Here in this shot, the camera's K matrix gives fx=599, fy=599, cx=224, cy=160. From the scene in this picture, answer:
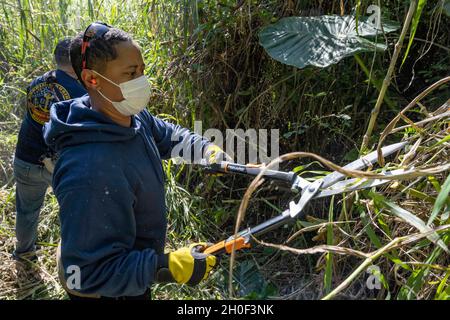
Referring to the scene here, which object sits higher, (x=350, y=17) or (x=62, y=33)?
(x=350, y=17)

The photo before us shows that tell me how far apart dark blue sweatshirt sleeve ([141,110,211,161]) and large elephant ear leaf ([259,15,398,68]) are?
0.84 metres

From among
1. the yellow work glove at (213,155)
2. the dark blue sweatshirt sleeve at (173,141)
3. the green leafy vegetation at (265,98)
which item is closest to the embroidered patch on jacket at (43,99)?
the green leafy vegetation at (265,98)

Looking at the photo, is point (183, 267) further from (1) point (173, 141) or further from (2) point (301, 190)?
(1) point (173, 141)

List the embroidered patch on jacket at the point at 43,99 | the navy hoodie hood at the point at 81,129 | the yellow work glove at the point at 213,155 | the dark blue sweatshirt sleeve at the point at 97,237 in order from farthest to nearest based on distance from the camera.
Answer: the embroidered patch on jacket at the point at 43,99, the yellow work glove at the point at 213,155, the navy hoodie hood at the point at 81,129, the dark blue sweatshirt sleeve at the point at 97,237

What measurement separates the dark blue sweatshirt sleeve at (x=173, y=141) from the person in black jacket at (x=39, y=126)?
818 millimetres

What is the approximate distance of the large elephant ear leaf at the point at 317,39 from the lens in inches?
Result: 115

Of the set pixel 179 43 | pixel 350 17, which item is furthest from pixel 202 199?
pixel 350 17

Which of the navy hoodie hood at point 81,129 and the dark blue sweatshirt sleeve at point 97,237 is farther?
the navy hoodie hood at point 81,129

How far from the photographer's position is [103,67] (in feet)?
6.01

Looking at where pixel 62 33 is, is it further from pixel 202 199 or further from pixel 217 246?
pixel 217 246

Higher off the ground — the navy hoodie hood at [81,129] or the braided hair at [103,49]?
the braided hair at [103,49]

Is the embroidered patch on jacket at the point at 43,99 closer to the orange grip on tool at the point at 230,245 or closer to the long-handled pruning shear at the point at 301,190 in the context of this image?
the long-handled pruning shear at the point at 301,190
